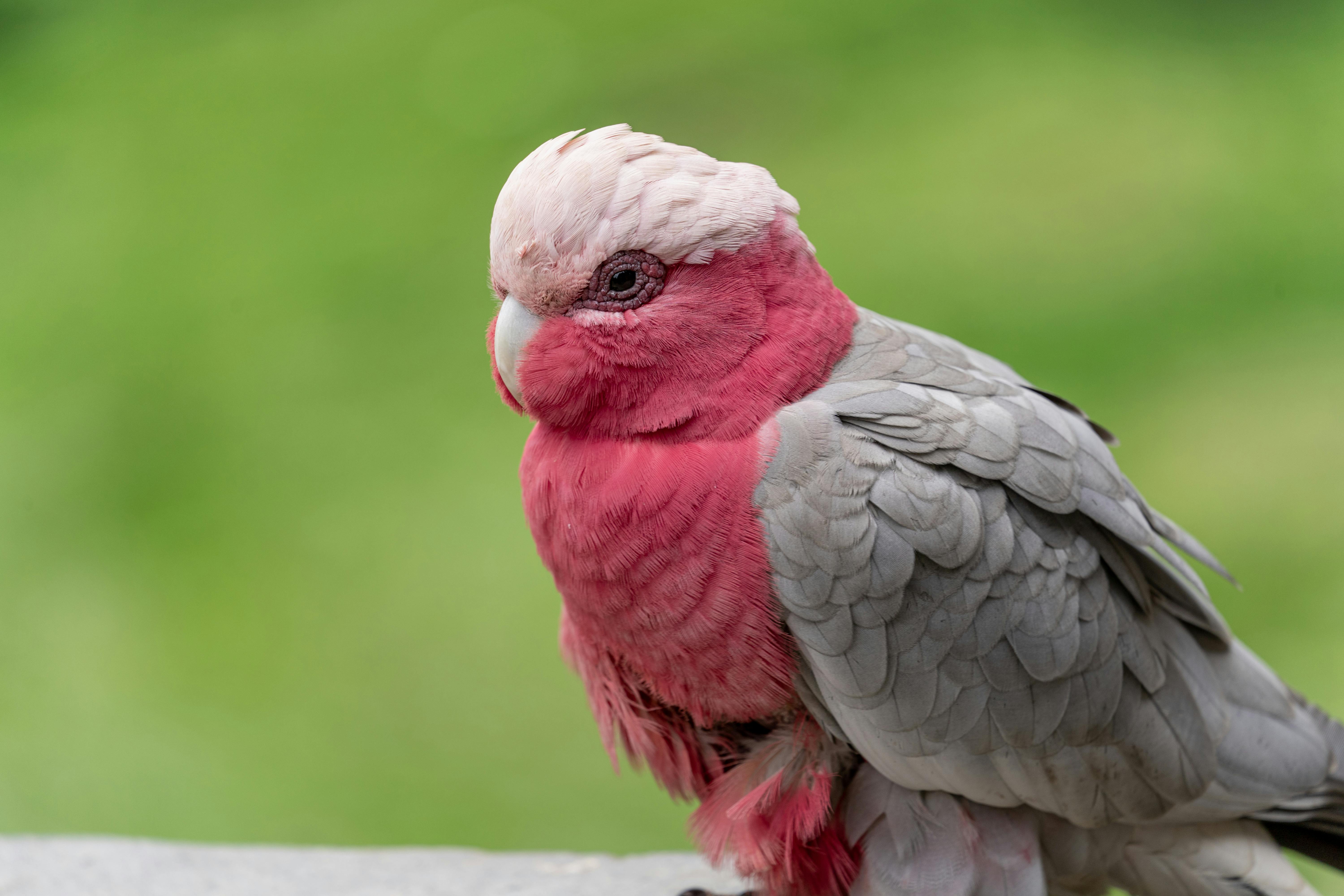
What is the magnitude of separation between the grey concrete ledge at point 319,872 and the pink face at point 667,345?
65.9 inches

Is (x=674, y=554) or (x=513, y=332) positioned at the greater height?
(x=513, y=332)

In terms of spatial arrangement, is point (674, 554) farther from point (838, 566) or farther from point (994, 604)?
point (994, 604)

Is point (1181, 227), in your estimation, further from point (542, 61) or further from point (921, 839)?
point (921, 839)

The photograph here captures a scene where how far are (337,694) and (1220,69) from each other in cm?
607

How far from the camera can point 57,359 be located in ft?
20.0

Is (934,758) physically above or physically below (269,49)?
below

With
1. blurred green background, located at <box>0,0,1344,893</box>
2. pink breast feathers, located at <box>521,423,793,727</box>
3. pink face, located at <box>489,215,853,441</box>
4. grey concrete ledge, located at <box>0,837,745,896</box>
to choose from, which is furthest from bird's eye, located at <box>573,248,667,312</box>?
blurred green background, located at <box>0,0,1344,893</box>

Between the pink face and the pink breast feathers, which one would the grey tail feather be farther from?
the pink face

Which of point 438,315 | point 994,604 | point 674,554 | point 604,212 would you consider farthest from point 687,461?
point 438,315

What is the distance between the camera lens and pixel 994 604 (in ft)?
7.90

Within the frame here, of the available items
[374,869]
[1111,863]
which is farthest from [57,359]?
[1111,863]

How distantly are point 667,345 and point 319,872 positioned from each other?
2162 mm

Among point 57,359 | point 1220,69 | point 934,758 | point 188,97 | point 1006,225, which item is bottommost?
point 57,359

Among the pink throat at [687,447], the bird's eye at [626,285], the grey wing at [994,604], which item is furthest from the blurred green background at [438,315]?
the bird's eye at [626,285]
